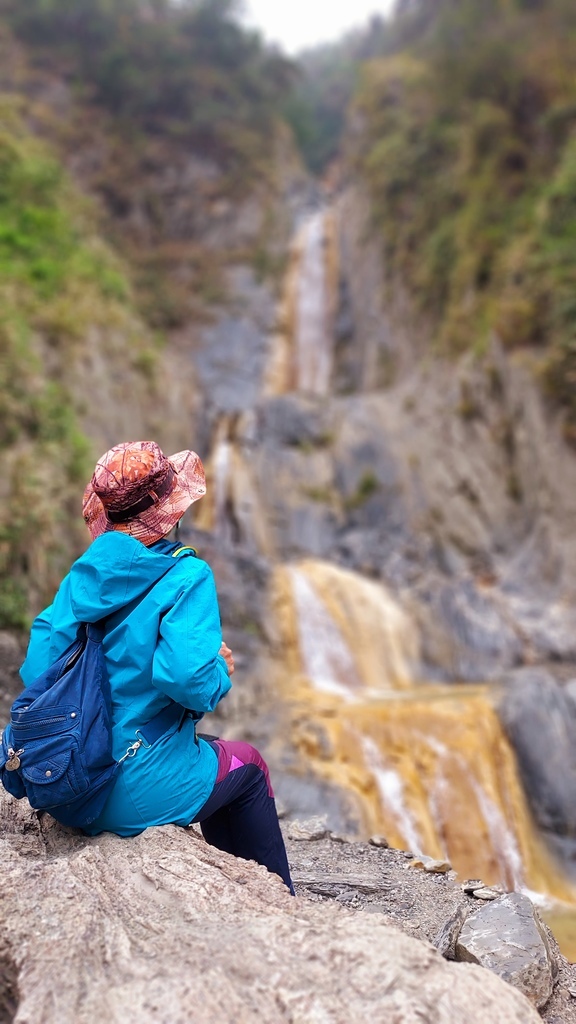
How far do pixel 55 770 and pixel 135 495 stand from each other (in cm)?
92

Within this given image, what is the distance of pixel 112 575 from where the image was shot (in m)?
2.25

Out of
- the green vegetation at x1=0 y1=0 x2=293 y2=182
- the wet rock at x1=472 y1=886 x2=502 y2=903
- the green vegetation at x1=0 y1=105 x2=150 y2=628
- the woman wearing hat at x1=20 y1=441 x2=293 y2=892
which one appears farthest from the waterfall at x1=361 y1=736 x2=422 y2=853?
the green vegetation at x1=0 y1=0 x2=293 y2=182

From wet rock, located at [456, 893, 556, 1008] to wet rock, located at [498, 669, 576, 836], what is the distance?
226 inches

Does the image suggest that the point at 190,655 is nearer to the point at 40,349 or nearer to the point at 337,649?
the point at 337,649

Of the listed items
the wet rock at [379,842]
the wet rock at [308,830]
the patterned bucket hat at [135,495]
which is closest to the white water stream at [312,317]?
the wet rock at [308,830]

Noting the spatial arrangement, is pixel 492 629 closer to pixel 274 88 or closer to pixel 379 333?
pixel 379 333

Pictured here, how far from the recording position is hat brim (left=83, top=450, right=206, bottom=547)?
8.11 ft

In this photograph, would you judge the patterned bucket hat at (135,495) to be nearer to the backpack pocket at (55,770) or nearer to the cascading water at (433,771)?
the backpack pocket at (55,770)

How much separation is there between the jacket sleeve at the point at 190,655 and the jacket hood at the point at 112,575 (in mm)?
132

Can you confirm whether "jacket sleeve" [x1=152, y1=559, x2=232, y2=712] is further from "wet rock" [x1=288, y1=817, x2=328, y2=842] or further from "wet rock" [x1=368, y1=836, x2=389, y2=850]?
"wet rock" [x1=368, y1=836, x2=389, y2=850]

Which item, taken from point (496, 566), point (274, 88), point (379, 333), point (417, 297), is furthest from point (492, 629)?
point (274, 88)

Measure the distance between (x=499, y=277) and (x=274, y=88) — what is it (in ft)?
70.4

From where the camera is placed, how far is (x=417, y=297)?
19.6 meters

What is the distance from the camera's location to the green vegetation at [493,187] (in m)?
13.5
